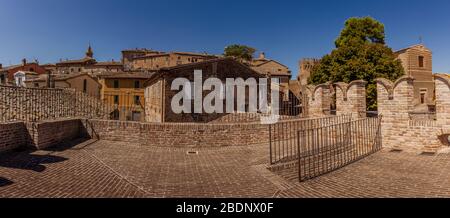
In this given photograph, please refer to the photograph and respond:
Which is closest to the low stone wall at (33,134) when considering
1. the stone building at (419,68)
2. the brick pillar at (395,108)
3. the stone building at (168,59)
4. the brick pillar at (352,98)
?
the brick pillar at (352,98)

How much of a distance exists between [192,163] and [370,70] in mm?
19568

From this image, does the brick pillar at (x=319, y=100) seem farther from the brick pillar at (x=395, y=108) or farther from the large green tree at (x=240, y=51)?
the large green tree at (x=240, y=51)

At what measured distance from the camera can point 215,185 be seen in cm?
559

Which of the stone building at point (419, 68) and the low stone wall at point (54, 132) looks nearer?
the low stone wall at point (54, 132)

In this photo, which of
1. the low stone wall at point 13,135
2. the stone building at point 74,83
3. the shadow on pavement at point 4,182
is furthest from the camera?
the stone building at point 74,83

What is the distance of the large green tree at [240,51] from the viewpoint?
58.6 m

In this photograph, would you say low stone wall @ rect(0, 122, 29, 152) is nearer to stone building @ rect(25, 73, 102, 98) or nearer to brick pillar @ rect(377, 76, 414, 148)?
brick pillar @ rect(377, 76, 414, 148)

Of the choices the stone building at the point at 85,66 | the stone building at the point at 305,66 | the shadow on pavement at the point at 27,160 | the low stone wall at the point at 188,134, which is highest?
the stone building at the point at 85,66

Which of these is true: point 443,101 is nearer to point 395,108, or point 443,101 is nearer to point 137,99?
point 395,108

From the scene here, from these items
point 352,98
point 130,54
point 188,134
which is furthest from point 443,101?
point 130,54

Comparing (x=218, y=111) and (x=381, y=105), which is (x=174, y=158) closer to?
(x=381, y=105)

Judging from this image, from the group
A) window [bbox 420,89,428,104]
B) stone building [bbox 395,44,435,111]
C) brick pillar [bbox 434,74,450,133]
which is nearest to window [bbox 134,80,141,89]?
brick pillar [bbox 434,74,450,133]

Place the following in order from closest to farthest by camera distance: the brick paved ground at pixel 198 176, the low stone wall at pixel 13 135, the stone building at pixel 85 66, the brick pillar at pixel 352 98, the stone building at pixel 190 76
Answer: the brick paved ground at pixel 198 176, the low stone wall at pixel 13 135, the brick pillar at pixel 352 98, the stone building at pixel 190 76, the stone building at pixel 85 66

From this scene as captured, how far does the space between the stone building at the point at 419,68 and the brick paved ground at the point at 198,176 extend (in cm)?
3203
